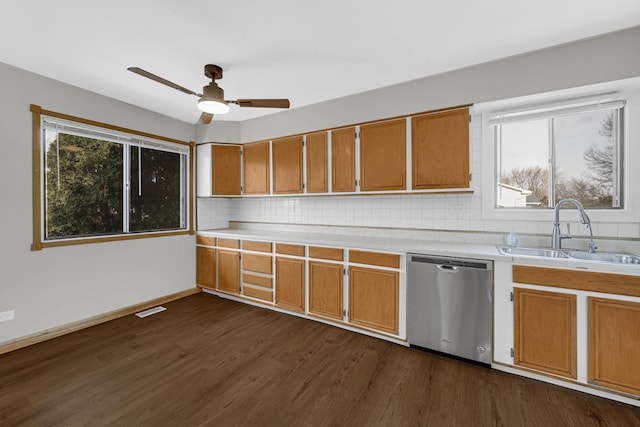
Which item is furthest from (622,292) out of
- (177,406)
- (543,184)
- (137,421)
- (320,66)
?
(137,421)

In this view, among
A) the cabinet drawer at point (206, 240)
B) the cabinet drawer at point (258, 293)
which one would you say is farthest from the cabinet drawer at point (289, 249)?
the cabinet drawer at point (206, 240)

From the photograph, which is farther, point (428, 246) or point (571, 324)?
point (428, 246)

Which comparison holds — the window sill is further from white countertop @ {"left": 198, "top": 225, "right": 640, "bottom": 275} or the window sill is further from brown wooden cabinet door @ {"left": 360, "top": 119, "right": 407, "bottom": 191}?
brown wooden cabinet door @ {"left": 360, "top": 119, "right": 407, "bottom": 191}

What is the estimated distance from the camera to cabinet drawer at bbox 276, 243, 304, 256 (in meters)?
3.18

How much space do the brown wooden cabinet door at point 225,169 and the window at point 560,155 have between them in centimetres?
329

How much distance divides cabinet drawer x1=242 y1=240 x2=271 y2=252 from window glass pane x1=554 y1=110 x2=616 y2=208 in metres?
3.02

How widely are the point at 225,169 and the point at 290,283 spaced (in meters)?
2.00

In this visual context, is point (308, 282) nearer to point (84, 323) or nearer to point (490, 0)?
point (84, 323)

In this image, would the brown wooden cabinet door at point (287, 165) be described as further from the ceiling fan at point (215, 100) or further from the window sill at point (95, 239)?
the window sill at point (95, 239)

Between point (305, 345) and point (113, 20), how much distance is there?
297 cm

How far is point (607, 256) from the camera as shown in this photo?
217 cm

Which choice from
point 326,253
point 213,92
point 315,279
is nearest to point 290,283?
point 315,279

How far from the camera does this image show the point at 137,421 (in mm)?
1677

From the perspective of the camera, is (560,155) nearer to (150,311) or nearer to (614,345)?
(614,345)
